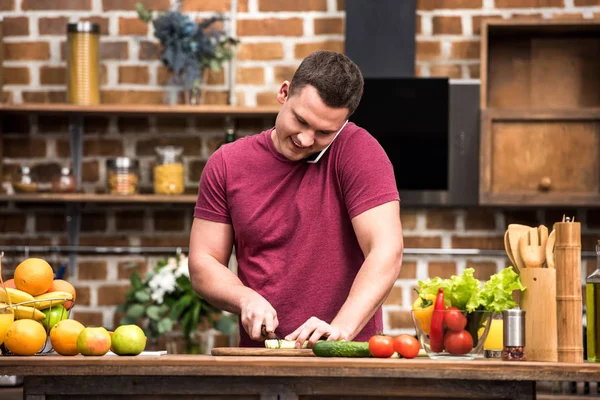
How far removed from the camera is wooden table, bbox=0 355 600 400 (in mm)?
1687

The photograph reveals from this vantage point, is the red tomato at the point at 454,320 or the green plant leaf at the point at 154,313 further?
the green plant leaf at the point at 154,313

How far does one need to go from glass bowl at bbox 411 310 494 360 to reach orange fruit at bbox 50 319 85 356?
0.70 m

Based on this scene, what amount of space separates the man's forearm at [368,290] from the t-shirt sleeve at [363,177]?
0.13 m

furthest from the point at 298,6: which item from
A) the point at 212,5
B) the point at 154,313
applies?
the point at 154,313

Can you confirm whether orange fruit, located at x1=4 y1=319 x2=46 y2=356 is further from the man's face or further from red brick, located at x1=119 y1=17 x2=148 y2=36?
red brick, located at x1=119 y1=17 x2=148 y2=36

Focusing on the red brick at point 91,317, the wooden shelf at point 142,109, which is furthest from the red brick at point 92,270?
the wooden shelf at point 142,109

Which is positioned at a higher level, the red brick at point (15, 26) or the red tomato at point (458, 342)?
the red brick at point (15, 26)

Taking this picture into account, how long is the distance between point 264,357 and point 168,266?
1.77 meters

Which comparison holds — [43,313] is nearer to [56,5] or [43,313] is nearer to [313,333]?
[313,333]

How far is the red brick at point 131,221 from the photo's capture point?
3836 millimetres

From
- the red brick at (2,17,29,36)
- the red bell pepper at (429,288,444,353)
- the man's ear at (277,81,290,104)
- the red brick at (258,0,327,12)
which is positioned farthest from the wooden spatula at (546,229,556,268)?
the red brick at (2,17,29,36)

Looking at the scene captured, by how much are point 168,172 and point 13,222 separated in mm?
704

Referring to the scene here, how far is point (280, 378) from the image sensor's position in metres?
1.71

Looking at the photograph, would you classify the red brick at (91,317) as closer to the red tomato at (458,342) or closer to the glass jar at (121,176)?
the glass jar at (121,176)
